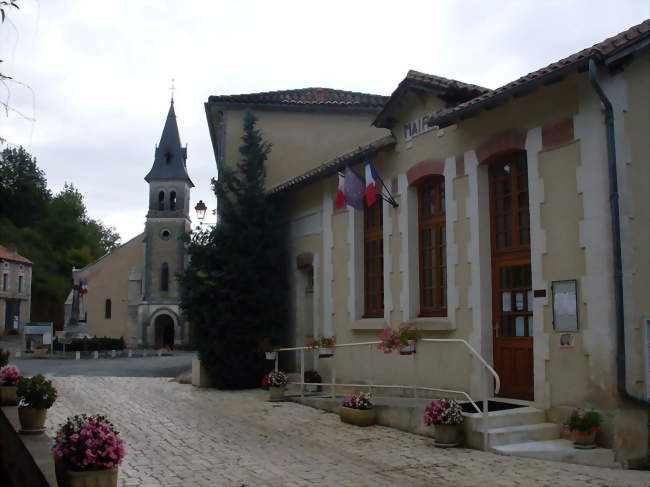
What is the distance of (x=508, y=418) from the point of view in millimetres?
7910

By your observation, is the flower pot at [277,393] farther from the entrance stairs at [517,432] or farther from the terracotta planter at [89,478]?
the terracotta planter at [89,478]

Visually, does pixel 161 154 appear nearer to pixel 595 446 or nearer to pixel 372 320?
pixel 372 320

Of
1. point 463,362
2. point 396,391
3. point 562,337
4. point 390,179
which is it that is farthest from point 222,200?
point 562,337

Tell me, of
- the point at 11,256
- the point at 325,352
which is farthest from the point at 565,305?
the point at 11,256

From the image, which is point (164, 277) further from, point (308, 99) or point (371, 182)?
point (371, 182)

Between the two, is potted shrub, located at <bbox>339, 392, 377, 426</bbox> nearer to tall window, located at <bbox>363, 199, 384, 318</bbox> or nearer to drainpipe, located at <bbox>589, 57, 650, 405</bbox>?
tall window, located at <bbox>363, 199, 384, 318</bbox>

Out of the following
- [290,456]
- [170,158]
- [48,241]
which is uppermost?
[170,158]

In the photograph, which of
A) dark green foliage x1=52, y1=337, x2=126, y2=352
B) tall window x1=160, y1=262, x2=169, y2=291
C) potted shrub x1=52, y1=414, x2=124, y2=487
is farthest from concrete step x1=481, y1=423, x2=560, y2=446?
tall window x1=160, y1=262, x2=169, y2=291

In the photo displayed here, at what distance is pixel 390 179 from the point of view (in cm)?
1180

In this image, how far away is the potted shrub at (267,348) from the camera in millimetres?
13995

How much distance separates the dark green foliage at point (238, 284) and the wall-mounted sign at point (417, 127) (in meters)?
5.04

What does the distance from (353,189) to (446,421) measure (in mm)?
5241

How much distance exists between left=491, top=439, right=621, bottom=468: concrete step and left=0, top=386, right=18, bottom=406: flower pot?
772cm

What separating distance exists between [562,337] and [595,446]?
1349 millimetres
